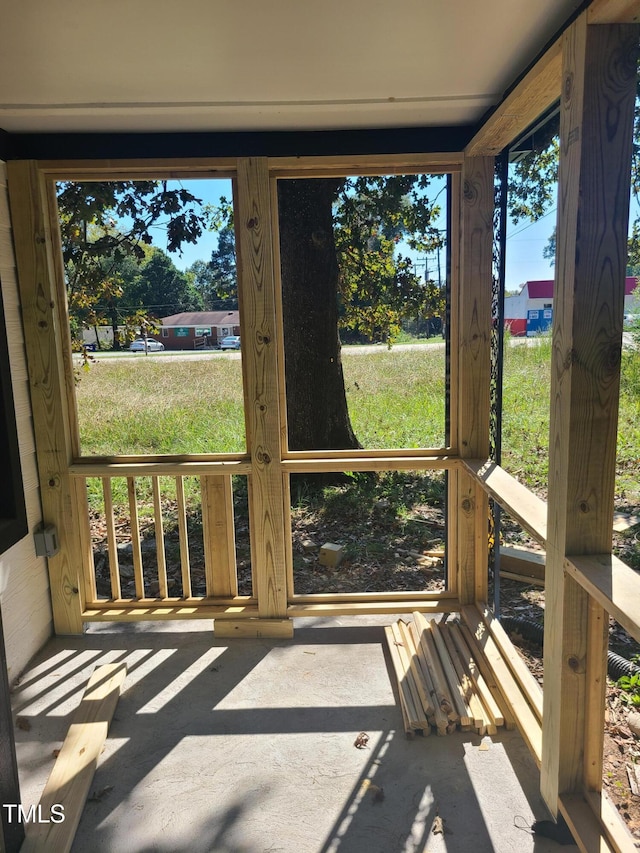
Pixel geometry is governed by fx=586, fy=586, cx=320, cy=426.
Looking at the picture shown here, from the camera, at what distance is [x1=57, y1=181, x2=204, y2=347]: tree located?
3137 millimetres

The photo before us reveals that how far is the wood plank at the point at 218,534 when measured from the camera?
3.36 metres

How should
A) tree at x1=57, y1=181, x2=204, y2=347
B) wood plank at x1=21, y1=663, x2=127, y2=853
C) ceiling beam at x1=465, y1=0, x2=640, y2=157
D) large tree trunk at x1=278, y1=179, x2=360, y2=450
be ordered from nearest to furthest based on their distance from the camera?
1. ceiling beam at x1=465, y1=0, x2=640, y2=157
2. wood plank at x1=21, y1=663, x2=127, y2=853
3. tree at x1=57, y1=181, x2=204, y2=347
4. large tree trunk at x1=278, y1=179, x2=360, y2=450

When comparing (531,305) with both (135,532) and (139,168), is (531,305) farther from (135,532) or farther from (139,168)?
(135,532)

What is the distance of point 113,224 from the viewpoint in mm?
3154

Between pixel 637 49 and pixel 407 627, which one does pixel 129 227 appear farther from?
pixel 407 627

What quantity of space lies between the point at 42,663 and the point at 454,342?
110 inches

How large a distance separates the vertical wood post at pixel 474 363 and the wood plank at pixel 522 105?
0.20 m

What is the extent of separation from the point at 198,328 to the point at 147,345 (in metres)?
0.30

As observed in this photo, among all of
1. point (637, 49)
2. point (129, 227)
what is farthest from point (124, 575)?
point (637, 49)

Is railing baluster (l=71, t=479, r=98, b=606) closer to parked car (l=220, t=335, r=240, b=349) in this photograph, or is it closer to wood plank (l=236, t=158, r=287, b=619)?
wood plank (l=236, t=158, r=287, b=619)

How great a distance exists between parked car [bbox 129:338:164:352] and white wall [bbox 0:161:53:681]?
0.57 metres

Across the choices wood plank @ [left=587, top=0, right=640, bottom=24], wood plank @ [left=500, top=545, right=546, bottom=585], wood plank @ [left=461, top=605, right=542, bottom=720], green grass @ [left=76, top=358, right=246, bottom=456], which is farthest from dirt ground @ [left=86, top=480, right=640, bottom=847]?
wood plank @ [left=587, top=0, right=640, bottom=24]

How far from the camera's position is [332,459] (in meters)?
3.32

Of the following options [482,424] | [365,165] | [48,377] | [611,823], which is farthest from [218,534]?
[611,823]
